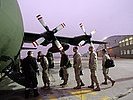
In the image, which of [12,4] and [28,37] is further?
[28,37]

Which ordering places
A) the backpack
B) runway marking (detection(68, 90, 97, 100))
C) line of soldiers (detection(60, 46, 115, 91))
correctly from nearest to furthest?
runway marking (detection(68, 90, 97, 100)) < line of soldiers (detection(60, 46, 115, 91)) < the backpack

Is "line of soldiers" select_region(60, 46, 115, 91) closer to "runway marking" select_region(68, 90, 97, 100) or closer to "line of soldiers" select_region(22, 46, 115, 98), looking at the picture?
"line of soldiers" select_region(22, 46, 115, 98)

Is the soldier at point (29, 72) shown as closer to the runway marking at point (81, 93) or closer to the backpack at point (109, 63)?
the runway marking at point (81, 93)

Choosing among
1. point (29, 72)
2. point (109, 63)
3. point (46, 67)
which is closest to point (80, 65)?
point (109, 63)

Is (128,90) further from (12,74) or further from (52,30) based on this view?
(52,30)

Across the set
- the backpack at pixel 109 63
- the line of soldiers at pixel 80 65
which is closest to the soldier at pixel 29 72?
the line of soldiers at pixel 80 65

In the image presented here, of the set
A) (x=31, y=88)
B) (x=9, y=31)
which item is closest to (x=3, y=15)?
(x=9, y=31)

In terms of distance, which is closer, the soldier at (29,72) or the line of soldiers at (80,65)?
the soldier at (29,72)

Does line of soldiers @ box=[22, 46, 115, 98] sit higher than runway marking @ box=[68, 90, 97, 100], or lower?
higher

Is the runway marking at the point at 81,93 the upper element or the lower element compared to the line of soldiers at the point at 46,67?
lower

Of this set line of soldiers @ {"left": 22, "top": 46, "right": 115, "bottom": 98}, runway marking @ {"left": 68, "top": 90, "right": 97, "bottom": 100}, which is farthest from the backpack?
runway marking @ {"left": 68, "top": 90, "right": 97, "bottom": 100}

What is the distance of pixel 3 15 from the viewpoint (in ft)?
16.6

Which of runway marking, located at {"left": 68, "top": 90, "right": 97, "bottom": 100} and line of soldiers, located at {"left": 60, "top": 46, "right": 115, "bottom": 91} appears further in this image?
line of soldiers, located at {"left": 60, "top": 46, "right": 115, "bottom": 91}

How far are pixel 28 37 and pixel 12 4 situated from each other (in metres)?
11.5
